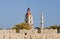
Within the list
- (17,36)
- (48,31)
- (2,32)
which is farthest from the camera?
(48,31)

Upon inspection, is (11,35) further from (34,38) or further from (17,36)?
(34,38)

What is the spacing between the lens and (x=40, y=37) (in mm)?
23984

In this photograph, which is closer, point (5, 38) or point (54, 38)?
point (5, 38)

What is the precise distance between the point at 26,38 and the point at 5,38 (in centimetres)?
314

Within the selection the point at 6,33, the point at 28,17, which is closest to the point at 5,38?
the point at 6,33

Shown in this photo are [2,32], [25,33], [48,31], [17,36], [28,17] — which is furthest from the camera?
[28,17]

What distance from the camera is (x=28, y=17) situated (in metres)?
89.4

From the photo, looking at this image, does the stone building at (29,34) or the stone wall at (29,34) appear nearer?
the stone wall at (29,34)

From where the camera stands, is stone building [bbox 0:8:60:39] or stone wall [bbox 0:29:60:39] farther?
stone building [bbox 0:8:60:39]

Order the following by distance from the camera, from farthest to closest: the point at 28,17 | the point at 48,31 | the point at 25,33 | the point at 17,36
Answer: the point at 28,17, the point at 48,31, the point at 25,33, the point at 17,36

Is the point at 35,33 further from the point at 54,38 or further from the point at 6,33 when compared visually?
the point at 6,33

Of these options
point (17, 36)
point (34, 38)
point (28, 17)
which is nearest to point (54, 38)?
point (34, 38)

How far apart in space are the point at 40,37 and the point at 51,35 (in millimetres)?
1091

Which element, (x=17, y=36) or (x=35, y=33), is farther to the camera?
(x=35, y=33)
